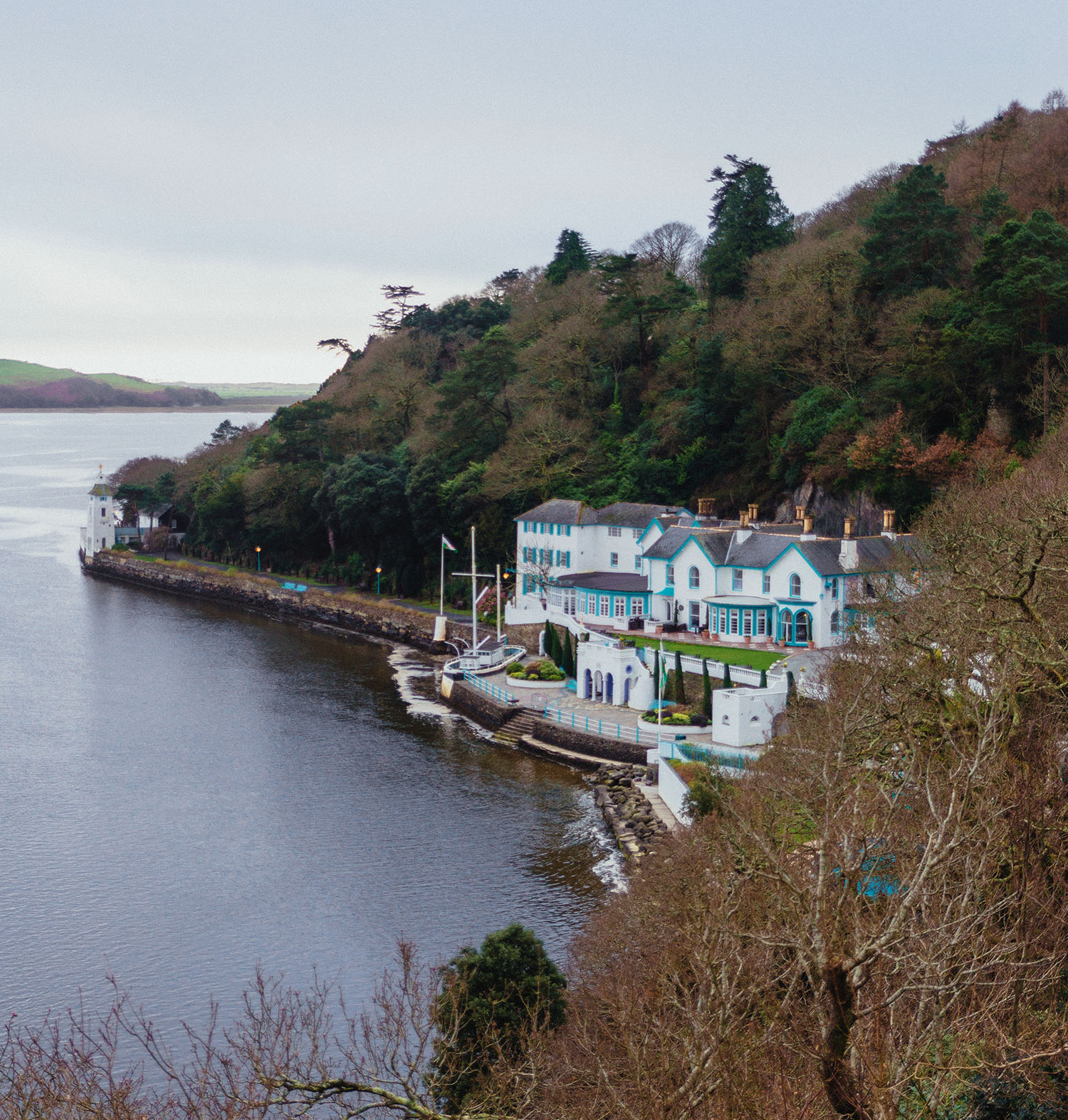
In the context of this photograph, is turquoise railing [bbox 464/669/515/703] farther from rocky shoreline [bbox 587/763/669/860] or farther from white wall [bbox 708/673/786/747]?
white wall [bbox 708/673/786/747]

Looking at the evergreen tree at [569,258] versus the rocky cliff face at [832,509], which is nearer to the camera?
the rocky cliff face at [832,509]

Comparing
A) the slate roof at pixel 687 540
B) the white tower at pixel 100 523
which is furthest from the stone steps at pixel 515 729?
the white tower at pixel 100 523

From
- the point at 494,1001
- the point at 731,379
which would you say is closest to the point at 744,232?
the point at 731,379

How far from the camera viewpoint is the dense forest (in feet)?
138

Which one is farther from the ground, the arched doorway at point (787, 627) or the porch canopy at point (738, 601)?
the porch canopy at point (738, 601)

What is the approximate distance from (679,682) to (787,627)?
19.4 ft

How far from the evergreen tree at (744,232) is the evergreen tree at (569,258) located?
61.2 feet

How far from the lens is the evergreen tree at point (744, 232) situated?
59094mm

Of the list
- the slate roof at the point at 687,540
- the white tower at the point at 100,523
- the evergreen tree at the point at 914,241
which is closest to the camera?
the slate roof at the point at 687,540

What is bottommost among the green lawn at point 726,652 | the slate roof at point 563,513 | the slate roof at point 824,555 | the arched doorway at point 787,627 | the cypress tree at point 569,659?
the cypress tree at point 569,659

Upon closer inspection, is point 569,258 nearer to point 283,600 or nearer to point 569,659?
point 283,600

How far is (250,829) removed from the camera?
31391 mm

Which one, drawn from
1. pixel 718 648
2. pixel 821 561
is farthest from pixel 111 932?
pixel 821 561

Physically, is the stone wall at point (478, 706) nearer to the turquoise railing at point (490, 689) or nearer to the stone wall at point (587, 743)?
the turquoise railing at point (490, 689)
